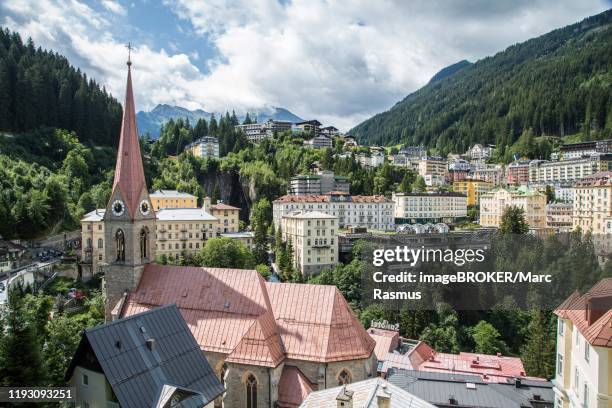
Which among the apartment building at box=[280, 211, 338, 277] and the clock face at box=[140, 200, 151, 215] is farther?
the apartment building at box=[280, 211, 338, 277]

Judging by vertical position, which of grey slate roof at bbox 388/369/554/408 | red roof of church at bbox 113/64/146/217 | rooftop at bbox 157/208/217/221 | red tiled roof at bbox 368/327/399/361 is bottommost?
red tiled roof at bbox 368/327/399/361

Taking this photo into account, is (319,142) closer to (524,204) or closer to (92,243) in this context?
(524,204)

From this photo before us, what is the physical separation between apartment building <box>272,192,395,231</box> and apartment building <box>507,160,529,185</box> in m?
77.1

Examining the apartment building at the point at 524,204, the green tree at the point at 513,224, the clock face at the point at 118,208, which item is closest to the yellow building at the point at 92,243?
the clock face at the point at 118,208

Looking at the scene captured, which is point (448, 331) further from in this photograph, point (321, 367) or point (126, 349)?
point (126, 349)

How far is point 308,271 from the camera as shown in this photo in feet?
265

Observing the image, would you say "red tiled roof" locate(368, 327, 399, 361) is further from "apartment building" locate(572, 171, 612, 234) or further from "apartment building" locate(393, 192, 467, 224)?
"apartment building" locate(393, 192, 467, 224)

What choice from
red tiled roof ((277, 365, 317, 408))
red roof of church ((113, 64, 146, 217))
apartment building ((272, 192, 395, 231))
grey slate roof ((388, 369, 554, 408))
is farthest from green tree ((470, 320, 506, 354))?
apartment building ((272, 192, 395, 231))

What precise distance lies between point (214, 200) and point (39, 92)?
48842 millimetres

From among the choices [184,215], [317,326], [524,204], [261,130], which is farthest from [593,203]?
[261,130]

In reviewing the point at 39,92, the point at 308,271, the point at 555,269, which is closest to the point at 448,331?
the point at 555,269

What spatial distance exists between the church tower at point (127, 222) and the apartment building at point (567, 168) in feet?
458

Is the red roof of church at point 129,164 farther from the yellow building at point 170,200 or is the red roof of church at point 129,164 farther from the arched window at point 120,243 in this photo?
the yellow building at point 170,200

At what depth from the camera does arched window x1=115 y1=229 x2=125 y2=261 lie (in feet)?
103
